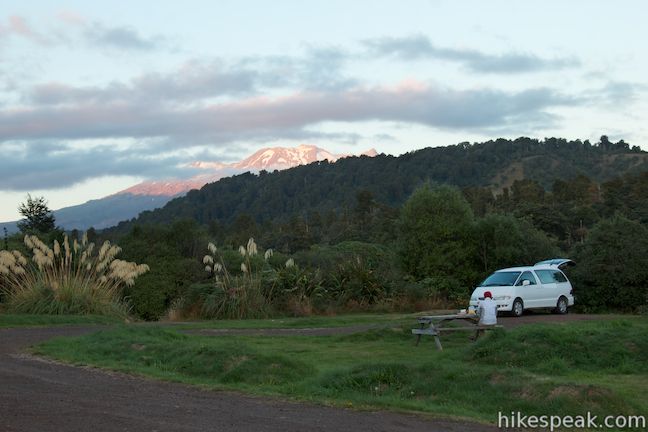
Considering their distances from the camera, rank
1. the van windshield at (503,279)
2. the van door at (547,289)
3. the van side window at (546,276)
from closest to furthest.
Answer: the van windshield at (503,279)
the van door at (547,289)
the van side window at (546,276)

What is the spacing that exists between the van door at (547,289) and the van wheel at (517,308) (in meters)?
0.80

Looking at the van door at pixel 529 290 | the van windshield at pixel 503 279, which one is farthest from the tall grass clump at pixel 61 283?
the van door at pixel 529 290

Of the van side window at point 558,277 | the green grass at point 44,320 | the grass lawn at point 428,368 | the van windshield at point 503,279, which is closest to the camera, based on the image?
the grass lawn at point 428,368

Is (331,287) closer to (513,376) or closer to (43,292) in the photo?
(43,292)

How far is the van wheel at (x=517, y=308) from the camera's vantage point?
2495 centimetres

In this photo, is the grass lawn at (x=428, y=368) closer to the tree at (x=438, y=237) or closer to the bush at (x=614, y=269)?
the bush at (x=614, y=269)

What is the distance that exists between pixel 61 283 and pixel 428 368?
15.9 m

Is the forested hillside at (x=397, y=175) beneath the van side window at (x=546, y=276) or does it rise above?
above

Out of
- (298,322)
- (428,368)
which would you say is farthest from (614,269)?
(428,368)

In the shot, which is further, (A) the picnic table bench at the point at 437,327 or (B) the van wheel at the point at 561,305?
(B) the van wheel at the point at 561,305

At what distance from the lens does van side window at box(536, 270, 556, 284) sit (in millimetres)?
25781

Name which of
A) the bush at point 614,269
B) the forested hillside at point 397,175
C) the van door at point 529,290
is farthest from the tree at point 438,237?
the forested hillside at point 397,175

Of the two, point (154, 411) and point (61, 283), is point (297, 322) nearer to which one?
point (61, 283)

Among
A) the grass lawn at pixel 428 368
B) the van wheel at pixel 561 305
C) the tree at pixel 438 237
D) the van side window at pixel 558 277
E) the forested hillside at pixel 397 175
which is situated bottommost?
the van wheel at pixel 561 305
